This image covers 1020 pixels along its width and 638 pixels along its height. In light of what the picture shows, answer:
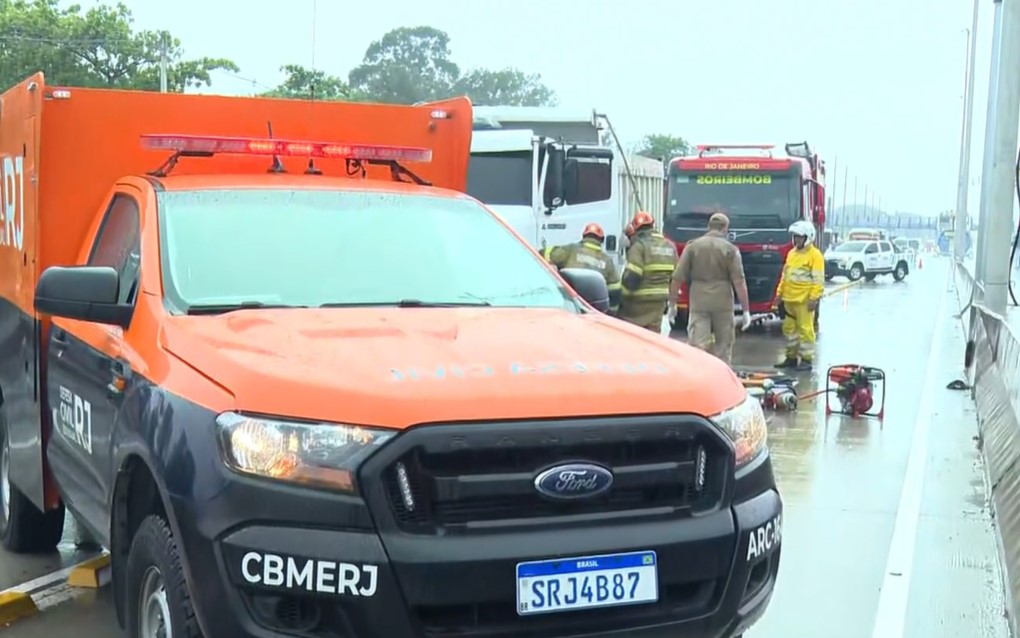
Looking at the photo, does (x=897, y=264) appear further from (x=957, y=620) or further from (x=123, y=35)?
(x=957, y=620)

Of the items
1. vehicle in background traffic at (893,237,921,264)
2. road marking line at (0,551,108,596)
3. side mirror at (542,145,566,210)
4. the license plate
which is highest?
side mirror at (542,145,566,210)

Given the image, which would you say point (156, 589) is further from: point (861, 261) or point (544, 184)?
point (861, 261)

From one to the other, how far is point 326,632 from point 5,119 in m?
4.21

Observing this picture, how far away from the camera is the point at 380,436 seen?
2811 mm

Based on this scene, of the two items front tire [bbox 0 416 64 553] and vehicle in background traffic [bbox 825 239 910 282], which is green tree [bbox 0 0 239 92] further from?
front tire [bbox 0 416 64 553]

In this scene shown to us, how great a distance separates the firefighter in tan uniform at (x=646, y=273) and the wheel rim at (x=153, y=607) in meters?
7.80

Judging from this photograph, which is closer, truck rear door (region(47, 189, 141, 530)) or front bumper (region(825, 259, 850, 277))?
truck rear door (region(47, 189, 141, 530))

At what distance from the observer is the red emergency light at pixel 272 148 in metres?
4.76

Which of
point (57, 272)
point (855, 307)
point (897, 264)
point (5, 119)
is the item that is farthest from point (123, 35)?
point (57, 272)

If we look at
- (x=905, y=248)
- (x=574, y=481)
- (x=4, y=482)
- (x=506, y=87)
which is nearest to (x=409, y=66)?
(x=506, y=87)

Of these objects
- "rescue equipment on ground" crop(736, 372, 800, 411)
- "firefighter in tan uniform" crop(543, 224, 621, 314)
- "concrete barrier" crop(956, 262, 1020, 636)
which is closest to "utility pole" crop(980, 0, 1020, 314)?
"concrete barrier" crop(956, 262, 1020, 636)

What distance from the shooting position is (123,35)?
38844 mm

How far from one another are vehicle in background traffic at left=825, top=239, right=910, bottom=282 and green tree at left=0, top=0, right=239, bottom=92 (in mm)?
23651

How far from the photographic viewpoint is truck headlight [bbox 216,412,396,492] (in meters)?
2.81
